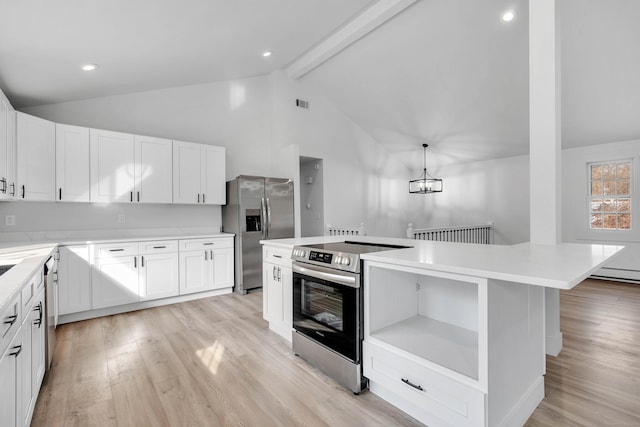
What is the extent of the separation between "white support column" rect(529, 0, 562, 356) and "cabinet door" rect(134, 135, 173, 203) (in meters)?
4.26

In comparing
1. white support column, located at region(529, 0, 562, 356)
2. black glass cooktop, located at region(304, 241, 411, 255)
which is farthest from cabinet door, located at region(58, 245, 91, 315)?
white support column, located at region(529, 0, 562, 356)

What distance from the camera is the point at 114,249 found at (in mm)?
3715

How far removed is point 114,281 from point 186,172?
67.4 inches

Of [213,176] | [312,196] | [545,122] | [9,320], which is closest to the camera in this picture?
[9,320]

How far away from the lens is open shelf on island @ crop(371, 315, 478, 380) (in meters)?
1.66

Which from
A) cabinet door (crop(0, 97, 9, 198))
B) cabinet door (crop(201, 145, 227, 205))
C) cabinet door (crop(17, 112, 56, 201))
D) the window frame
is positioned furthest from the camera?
the window frame

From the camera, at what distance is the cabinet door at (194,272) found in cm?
425

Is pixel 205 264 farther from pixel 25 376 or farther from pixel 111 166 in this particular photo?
pixel 25 376

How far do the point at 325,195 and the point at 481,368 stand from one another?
510 cm

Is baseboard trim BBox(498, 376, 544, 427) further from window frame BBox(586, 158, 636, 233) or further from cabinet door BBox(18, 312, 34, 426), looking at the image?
window frame BBox(586, 158, 636, 233)

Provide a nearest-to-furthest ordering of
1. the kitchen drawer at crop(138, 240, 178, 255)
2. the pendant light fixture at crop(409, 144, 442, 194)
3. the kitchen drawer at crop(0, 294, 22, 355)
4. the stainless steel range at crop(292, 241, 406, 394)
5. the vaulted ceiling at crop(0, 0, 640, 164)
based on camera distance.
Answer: the kitchen drawer at crop(0, 294, 22, 355), the stainless steel range at crop(292, 241, 406, 394), the vaulted ceiling at crop(0, 0, 640, 164), the kitchen drawer at crop(138, 240, 178, 255), the pendant light fixture at crop(409, 144, 442, 194)

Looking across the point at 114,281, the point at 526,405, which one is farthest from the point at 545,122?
the point at 114,281

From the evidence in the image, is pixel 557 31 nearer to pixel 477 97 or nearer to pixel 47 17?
pixel 477 97

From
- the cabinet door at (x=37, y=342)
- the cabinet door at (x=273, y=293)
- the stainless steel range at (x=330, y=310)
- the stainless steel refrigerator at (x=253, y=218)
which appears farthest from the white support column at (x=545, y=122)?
the stainless steel refrigerator at (x=253, y=218)
